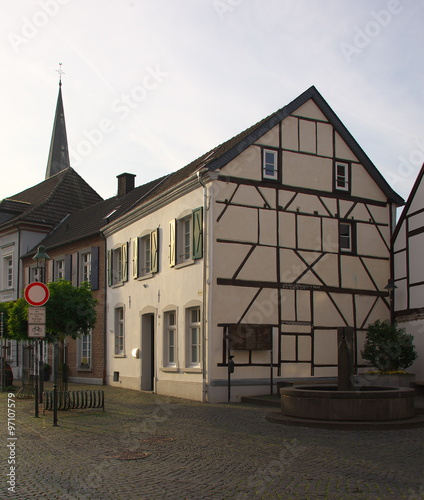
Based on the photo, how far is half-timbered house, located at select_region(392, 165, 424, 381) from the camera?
20.6 metres

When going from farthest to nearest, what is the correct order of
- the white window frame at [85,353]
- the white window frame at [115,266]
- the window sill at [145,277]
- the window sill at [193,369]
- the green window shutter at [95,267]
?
1. the white window frame at [85,353]
2. the green window shutter at [95,267]
3. the white window frame at [115,266]
4. the window sill at [145,277]
5. the window sill at [193,369]

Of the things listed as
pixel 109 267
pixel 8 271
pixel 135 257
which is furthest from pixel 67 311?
pixel 8 271

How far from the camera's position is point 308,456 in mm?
9500

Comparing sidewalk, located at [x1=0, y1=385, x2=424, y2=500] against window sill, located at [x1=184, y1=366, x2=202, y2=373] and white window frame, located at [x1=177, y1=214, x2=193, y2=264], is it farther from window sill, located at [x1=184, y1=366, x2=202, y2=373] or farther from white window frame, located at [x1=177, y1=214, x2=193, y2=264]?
white window frame, located at [x1=177, y1=214, x2=193, y2=264]

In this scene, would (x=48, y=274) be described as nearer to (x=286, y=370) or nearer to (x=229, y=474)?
(x=286, y=370)

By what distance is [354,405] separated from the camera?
1270cm

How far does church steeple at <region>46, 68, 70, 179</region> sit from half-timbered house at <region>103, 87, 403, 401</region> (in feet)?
122

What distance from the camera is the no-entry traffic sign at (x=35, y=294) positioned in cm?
1412

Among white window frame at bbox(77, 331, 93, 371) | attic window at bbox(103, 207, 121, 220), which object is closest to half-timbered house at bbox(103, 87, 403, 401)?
attic window at bbox(103, 207, 121, 220)

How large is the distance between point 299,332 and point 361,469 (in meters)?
11.3

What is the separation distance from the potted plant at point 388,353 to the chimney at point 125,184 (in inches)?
588

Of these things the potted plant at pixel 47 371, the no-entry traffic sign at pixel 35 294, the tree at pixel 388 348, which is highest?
the no-entry traffic sign at pixel 35 294

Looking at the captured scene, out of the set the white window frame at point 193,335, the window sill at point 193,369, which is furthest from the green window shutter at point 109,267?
the window sill at point 193,369

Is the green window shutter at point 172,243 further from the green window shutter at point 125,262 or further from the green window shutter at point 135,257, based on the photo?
the green window shutter at point 125,262
